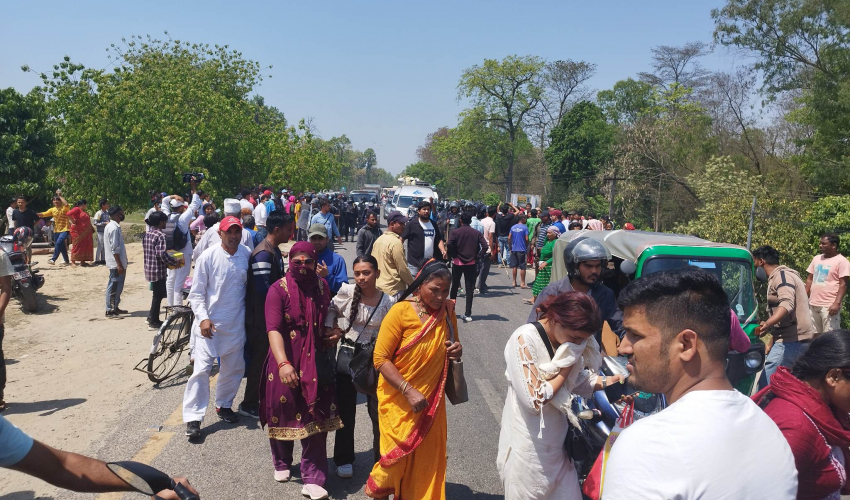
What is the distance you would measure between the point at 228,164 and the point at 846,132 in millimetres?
22465

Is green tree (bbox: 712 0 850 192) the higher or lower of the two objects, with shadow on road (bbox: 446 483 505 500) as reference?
higher

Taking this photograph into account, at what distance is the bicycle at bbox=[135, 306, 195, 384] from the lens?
6969 mm

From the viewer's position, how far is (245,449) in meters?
5.32

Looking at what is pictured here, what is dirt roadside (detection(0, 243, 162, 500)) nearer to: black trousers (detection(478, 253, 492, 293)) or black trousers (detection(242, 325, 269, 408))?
black trousers (detection(242, 325, 269, 408))

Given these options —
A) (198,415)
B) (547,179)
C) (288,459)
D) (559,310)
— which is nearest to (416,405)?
(559,310)

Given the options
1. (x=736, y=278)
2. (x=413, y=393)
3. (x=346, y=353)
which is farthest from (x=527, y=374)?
(x=736, y=278)

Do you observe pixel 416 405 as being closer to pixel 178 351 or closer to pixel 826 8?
pixel 178 351

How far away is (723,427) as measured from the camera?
1.47 m

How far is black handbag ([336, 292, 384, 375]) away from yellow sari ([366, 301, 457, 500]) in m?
0.60

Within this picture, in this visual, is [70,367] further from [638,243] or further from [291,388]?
[638,243]

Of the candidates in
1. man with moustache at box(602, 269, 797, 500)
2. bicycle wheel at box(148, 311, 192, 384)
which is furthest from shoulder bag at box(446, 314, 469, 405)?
bicycle wheel at box(148, 311, 192, 384)

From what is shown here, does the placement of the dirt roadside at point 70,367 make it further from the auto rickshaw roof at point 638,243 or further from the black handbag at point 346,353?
the auto rickshaw roof at point 638,243

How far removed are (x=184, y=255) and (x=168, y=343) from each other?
3.33m

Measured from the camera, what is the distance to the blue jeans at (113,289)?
1052cm
